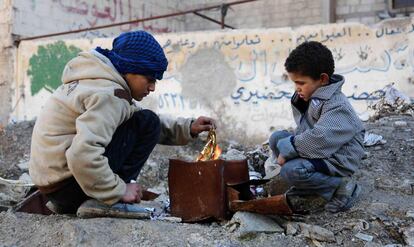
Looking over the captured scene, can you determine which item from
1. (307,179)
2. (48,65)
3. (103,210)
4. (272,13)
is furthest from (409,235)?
(272,13)

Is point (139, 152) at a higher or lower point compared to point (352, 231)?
higher

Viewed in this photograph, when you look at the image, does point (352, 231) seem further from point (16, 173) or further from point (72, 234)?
point (16, 173)

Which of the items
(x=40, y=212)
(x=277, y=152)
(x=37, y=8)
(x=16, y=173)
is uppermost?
(x=37, y=8)

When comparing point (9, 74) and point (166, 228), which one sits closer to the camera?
point (166, 228)

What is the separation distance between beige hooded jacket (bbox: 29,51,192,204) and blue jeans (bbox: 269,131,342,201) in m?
0.82

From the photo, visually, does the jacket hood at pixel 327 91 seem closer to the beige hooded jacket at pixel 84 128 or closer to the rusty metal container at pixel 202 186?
the rusty metal container at pixel 202 186

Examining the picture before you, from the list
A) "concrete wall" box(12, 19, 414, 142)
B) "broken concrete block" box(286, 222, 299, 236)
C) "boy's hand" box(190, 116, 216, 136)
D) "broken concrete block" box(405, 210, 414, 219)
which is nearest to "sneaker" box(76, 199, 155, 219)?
"boy's hand" box(190, 116, 216, 136)

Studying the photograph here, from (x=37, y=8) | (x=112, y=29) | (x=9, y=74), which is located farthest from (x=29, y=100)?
(x=112, y=29)

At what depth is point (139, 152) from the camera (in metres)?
2.66

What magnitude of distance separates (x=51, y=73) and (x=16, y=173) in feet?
11.6

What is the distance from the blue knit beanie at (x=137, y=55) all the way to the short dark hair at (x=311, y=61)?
0.67 meters

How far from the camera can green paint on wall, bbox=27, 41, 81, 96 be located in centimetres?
905

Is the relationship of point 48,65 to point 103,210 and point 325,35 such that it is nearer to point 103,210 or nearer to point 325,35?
point 325,35

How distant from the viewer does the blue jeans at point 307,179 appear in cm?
256
